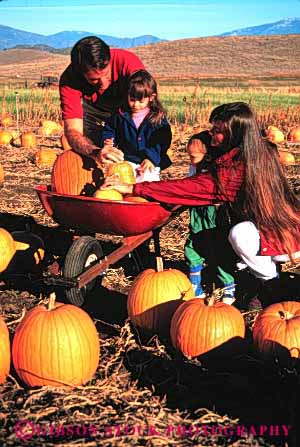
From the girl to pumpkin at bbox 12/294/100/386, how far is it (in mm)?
1307

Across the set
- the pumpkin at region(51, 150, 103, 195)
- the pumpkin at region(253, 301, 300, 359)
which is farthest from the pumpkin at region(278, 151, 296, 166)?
the pumpkin at region(253, 301, 300, 359)

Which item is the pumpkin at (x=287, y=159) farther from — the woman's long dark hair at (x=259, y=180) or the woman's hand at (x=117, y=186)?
the woman's hand at (x=117, y=186)

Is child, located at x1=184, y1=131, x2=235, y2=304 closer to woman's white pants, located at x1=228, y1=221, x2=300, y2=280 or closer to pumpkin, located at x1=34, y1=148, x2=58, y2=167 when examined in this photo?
woman's white pants, located at x1=228, y1=221, x2=300, y2=280

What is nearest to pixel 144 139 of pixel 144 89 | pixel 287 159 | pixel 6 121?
pixel 144 89

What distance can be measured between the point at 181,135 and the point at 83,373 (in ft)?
39.6

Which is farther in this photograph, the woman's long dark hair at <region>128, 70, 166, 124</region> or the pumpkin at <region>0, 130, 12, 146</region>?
the pumpkin at <region>0, 130, 12, 146</region>

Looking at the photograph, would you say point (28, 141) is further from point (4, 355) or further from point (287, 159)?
point (4, 355)

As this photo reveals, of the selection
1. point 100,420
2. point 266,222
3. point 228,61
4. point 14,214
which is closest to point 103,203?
point 266,222

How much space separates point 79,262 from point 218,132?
1399 mm

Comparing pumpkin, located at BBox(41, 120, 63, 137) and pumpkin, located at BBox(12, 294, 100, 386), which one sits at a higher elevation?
pumpkin, located at BBox(41, 120, 63, 137)

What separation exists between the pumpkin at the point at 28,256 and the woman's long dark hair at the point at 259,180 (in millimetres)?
2095

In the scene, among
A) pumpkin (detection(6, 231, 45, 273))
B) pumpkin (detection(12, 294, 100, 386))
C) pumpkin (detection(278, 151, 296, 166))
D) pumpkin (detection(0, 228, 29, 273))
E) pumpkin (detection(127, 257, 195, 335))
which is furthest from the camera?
pumpkin (detection(278, 151, 296, 166))

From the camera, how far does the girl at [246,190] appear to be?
4176 mm

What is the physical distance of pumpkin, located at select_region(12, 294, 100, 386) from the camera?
10.5 feet
